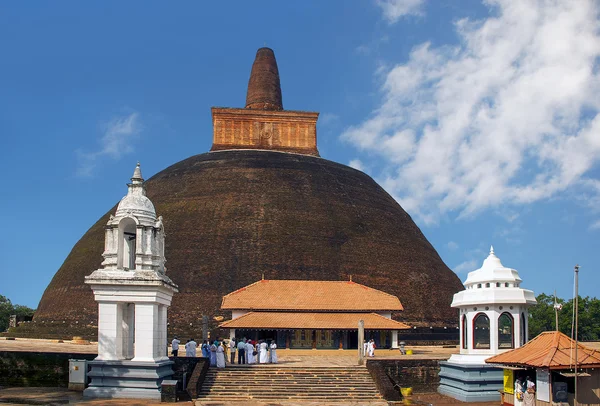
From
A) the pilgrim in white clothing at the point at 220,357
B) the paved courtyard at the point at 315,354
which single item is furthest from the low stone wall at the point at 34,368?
the paved courtyard at the point at 315,354

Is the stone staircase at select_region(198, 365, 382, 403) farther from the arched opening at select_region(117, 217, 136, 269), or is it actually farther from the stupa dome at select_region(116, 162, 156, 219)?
the stupa dome at select_region(116, 162, 156, 219)

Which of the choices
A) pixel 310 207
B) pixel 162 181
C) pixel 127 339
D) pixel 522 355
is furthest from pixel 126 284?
pixel 162 181

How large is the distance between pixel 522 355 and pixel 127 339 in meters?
11.6

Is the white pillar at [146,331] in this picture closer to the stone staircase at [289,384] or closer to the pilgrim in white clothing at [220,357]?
the stone staircase at [289,384]

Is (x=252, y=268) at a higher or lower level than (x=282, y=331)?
higher

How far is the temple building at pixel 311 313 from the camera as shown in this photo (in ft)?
111

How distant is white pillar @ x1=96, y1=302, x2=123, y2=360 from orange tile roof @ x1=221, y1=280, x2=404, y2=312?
14969 mm

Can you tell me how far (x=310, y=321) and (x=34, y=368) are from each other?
48.9ft

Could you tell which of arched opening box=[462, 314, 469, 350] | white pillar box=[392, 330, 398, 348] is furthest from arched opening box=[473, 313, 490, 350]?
white pillar box=[392, 330, 398, 348]

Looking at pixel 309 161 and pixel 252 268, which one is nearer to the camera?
pixel 252 268

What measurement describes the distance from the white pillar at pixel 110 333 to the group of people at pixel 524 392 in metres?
11.2

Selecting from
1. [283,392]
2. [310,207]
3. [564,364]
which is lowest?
[283,392]

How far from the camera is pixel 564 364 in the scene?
55.6 ft

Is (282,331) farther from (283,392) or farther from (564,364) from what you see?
(564,364)
